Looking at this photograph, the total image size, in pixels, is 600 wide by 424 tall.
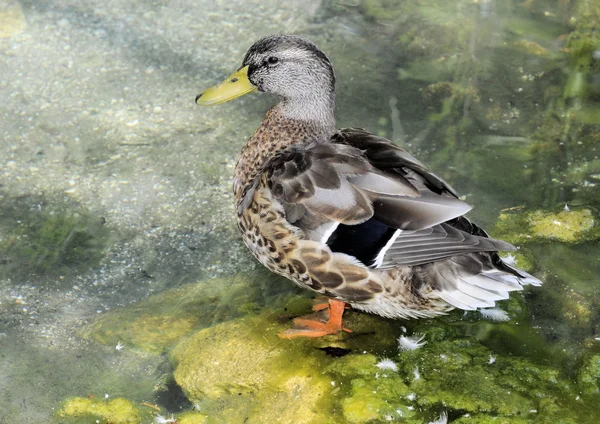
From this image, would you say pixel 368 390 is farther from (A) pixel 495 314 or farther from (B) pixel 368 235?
(A) pixel 495 314

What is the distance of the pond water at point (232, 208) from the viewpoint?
3385 millimetres

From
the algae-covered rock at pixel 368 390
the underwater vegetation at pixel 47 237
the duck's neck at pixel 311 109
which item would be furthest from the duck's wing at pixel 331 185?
the underwater vegetation at pixel 47 237

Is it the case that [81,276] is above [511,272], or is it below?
below

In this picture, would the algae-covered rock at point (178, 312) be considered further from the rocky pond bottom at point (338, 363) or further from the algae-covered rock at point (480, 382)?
the algae-covered rock at point (480, 382)

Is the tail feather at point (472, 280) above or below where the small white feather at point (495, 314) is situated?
above

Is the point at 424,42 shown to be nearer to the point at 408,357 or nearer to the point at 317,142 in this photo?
the point at 317,142

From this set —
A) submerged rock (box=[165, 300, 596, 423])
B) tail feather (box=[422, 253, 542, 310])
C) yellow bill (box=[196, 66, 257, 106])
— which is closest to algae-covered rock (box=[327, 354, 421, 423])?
submerged rock (box=[165, 300, 596, 423])

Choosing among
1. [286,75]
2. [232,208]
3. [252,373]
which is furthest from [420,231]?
[232,208]

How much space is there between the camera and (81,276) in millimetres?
3975

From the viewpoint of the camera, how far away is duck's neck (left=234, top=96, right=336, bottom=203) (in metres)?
3.89

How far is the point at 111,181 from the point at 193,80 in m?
1.16

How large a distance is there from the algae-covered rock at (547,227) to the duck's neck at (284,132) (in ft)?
3.54

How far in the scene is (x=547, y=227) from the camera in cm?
420

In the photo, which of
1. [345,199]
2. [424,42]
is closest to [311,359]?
[345,199]
